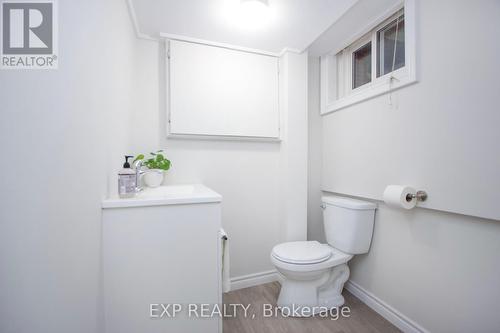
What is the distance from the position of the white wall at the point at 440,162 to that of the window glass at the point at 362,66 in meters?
0.32

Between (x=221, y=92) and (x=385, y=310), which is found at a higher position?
(x=221, y=92)

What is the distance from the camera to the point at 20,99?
608 mm

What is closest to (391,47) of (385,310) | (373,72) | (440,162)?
(373,72)

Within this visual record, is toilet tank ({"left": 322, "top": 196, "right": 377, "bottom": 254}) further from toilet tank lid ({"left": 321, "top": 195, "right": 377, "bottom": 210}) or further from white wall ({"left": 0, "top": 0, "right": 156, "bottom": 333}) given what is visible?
white wall ({"left": 0, "top": 0, "right": 156, "bottom": 333})

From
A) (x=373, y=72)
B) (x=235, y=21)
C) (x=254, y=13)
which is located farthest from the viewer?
(x=373, y=72)

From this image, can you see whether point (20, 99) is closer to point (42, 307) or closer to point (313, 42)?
point (42, 307)

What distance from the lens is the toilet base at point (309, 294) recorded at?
1.50m

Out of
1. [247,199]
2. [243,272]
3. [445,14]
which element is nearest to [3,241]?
[247,199]

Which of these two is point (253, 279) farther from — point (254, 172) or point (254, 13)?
point (254, 13)

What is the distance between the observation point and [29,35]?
0.68 meters

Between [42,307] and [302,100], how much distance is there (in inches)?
77.9

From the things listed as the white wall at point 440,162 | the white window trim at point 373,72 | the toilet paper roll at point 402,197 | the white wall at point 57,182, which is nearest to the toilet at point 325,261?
the white wall at point 440,162

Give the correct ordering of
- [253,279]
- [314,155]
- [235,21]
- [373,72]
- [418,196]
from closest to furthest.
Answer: [418,196] < [235,21] < [373,72] < [253,279] < [314,155]

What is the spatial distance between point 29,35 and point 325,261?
1.86 m
